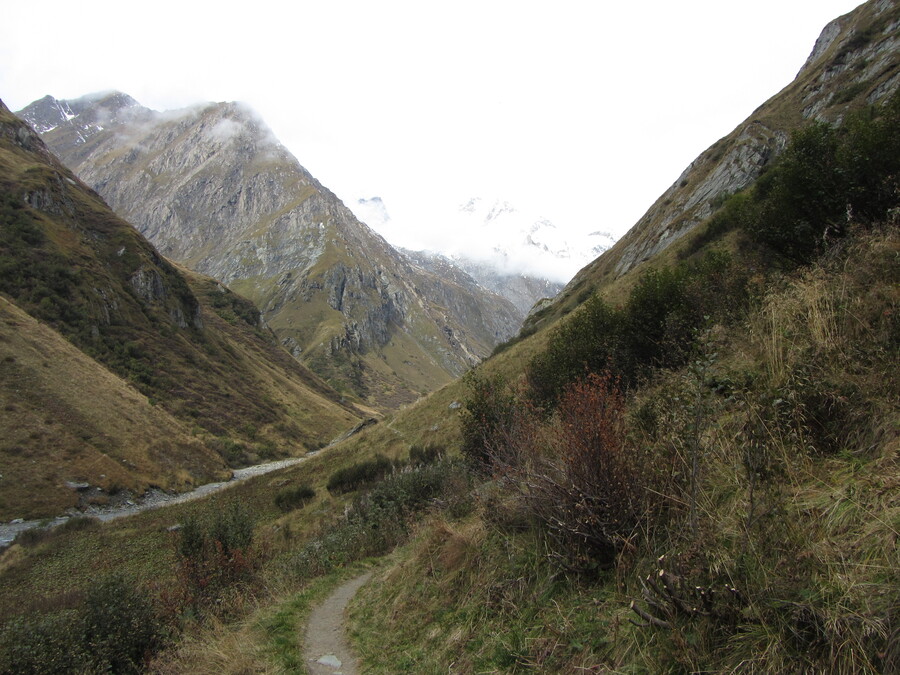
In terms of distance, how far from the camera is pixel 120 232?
3615 inches

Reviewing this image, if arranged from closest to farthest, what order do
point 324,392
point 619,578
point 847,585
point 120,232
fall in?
point 847,585 → point 619,578 → point 120,232 → point 324,392

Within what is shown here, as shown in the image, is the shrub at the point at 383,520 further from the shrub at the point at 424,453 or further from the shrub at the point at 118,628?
the shrub at the point at 424,453

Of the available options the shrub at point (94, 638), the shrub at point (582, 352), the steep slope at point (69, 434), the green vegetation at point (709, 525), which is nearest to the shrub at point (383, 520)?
the shrub at point (94, 638)

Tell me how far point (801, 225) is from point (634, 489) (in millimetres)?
8115

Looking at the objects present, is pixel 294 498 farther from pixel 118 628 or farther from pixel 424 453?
pixel 118 628

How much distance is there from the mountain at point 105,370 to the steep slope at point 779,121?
48.3 m

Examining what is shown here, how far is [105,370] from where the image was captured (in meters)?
55.4

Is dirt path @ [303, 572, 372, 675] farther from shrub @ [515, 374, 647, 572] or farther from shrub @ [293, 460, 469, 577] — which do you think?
shrub @ [515, 374, 647, 572]

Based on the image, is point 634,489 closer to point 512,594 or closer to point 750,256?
point 512,594

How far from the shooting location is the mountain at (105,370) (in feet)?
131

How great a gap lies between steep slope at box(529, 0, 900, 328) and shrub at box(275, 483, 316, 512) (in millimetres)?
33498

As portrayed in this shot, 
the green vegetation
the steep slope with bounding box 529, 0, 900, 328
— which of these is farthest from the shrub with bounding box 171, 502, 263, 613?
the steep slope with bounding box 529, 0, 900, 328

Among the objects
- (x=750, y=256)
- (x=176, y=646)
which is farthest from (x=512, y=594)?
(x=750, y=256)

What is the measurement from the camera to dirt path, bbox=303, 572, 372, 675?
6.06m
